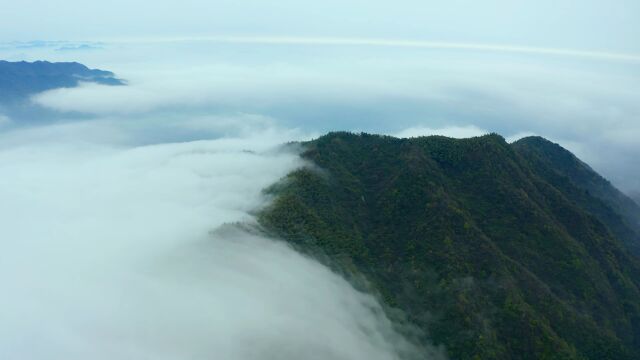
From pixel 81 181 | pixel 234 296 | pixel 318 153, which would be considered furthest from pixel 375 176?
pixel 81 181

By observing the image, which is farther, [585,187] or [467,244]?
[585,187]

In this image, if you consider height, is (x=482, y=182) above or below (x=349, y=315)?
above

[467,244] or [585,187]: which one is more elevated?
[467,244]

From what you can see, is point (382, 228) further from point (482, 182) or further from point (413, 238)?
point (482, 182)

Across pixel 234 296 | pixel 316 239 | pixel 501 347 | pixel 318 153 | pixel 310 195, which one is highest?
pixel 318 153

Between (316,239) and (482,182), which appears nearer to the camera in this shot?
(316,239)

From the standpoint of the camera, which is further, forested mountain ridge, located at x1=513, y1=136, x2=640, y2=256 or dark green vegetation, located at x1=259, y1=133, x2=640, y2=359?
forested mountain ridge, located at x1=513, y1=136, x2=640, y2=256

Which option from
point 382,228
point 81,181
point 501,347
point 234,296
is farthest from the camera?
point 81,181

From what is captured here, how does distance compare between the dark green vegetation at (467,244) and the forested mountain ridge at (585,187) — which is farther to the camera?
the forested mountain ridge at (585,187)
